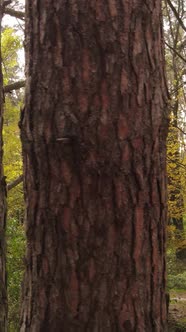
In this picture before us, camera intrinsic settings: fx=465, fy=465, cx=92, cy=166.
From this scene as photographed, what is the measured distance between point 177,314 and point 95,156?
8134 mm

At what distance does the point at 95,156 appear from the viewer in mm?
1615

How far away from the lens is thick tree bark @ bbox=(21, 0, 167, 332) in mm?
1615

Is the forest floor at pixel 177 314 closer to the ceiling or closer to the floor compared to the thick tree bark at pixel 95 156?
closer to the floor

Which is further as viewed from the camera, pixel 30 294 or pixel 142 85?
pixel 30 294

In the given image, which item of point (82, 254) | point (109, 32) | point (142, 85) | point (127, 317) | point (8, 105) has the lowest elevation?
point (127, 317)

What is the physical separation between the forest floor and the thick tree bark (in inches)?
282

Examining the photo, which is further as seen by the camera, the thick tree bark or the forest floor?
the forest floor

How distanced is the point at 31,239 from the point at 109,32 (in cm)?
81

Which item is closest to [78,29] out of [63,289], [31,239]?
[31,239]

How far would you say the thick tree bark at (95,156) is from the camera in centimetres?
162

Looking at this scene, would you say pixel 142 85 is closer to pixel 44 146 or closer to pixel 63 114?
pixel 63 114

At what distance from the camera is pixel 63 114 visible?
1.63 m

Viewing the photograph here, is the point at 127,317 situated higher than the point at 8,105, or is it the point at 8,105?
the point at 8,105

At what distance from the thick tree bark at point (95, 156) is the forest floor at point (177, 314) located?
23.5 feet
